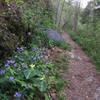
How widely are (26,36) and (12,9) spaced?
3.42ft

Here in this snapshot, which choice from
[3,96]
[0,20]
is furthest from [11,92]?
[0,20]

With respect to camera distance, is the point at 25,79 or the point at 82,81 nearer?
the point at 25,79

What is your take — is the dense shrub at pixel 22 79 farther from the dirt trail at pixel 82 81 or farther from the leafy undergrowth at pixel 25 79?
the dirt trail at pixel 82 81

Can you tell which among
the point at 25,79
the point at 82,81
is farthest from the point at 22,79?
the point at 82,81

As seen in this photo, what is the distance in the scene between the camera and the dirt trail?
7.20m

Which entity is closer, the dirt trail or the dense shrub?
the dense shrub

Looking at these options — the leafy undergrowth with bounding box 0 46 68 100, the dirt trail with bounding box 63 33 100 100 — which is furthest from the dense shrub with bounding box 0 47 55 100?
the dirt trail with bounding box 63 33 100 100

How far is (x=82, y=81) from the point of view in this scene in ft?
27.1

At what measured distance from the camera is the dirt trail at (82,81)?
720cm

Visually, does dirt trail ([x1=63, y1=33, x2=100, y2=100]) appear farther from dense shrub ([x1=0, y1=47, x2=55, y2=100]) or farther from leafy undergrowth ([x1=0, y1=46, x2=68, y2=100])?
dense shrub ([x1=0, y1=47, x2=55, y2=100])

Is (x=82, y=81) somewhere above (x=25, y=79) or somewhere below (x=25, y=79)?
below

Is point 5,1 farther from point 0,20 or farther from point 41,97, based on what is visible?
point 41,97

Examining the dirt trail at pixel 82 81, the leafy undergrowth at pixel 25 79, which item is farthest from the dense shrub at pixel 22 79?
the dirt trail at pixel 82 81

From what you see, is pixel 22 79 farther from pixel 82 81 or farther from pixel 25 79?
pixel 82 81
